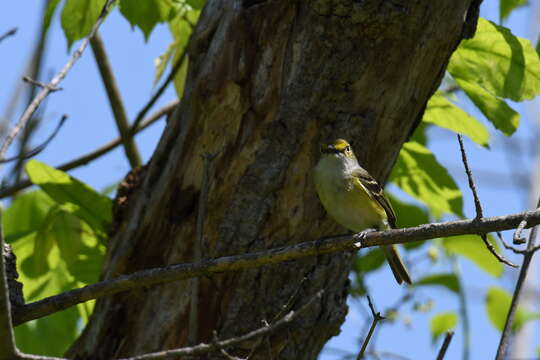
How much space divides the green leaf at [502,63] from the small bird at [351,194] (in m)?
0.79

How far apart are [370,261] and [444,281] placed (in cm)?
60

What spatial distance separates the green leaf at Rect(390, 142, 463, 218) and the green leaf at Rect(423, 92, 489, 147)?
0.21 meters

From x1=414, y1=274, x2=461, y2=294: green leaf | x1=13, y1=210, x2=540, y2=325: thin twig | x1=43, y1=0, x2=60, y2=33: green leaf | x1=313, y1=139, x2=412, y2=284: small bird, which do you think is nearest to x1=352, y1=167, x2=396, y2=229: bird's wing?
x1=313, y1=139, x2=412, y2=284: small bird

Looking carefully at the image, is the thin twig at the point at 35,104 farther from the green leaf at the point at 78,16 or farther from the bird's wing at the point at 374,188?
the bird's wing at the point at 374,188

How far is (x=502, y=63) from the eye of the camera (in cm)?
391

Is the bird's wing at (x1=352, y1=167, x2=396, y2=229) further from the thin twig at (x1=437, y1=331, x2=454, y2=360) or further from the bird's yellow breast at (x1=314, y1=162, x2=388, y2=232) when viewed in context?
the thin twig at (x1=437, y1=331, x2=454, y2=360)

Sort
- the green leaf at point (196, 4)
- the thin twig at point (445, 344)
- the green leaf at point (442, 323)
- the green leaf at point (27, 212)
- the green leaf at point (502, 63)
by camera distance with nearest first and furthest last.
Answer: the thin twig at point (445, 344), the green leaf at point (502, 63), the green leaf at point (196, 4), the green leaf at point (27, 212), the green leaf at point (442, 323)

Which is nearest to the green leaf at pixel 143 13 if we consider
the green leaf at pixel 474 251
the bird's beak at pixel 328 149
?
the bird's beak at pixel 328 149

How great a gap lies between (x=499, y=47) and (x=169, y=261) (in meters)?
2.02

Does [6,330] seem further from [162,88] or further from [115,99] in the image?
[115,99]

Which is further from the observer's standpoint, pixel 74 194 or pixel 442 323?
pixel 442 323

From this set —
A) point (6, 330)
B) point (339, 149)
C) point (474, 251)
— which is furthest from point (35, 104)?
point (474, 251)

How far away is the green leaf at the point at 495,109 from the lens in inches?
159

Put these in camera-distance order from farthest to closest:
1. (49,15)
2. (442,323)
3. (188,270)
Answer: (442,323) → (49,15) → (188,270)
